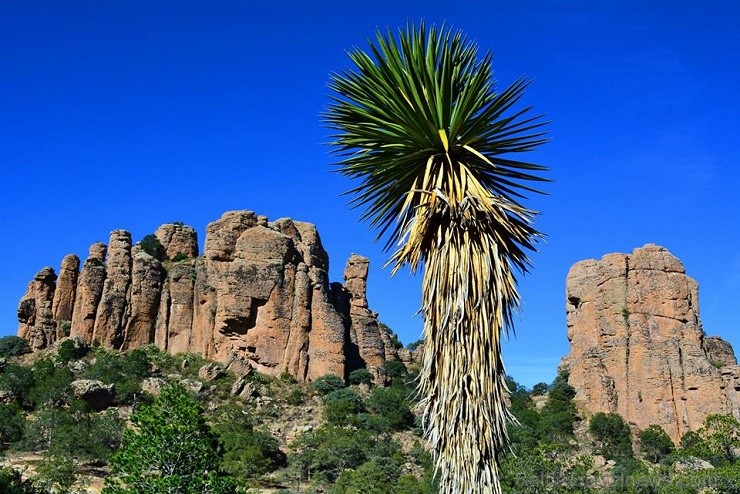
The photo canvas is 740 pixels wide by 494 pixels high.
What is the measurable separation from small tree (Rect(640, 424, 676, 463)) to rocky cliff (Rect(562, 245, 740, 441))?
198 cm

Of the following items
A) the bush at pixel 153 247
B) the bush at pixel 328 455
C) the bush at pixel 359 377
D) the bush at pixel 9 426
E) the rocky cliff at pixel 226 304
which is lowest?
the bush at pixel 328 455

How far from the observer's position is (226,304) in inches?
2699

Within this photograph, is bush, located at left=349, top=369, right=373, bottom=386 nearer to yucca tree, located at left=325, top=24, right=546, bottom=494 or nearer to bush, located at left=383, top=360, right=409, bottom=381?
bush, located at left=383, top=360, right=409, bottom=381

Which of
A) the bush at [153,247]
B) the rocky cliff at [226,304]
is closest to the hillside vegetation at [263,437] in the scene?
the rocky cliff at [226,304]

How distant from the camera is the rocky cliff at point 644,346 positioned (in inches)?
2506

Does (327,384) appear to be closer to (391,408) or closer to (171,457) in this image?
(391,408)

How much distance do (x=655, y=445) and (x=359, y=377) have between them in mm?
22660

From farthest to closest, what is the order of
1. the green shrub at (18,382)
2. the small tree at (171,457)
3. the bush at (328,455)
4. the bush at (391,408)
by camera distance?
the bush at (391,408) → the green shrub at (18,382) → the bush at (328,455) → the small tree at (171,457)

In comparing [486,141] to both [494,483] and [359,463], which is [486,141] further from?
[359,463]

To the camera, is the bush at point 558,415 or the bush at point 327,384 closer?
the bush at point 558,415

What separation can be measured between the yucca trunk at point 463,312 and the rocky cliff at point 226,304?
5719 centimetres

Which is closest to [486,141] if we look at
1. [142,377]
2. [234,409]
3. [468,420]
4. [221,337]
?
[468,420]

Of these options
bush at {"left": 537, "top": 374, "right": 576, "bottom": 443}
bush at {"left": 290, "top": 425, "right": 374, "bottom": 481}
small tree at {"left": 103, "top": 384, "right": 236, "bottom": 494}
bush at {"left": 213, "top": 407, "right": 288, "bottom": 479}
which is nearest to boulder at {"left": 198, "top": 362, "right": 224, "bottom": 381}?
bush at {"left": 213, "top": 407, "right": 288, "bottom": 479}

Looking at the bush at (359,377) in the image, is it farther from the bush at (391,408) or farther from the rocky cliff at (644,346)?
the rocky cliff at (644,346)
